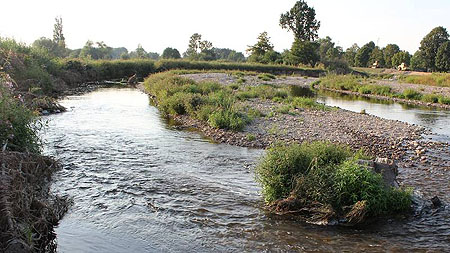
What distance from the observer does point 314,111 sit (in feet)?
77.7

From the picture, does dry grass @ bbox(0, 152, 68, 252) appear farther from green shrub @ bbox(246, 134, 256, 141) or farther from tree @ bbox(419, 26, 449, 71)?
tree @ bbox(419, 26, 449, 71)

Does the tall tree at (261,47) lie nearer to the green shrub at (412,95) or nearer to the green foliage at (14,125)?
the green shrub at (412,95)

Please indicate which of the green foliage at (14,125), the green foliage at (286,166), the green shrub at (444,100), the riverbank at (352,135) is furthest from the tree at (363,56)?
the green foliage at (14,125)

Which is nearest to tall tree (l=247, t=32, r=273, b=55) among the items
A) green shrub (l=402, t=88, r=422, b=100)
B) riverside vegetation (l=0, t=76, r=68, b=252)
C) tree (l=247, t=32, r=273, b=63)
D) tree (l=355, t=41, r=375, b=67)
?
tree (l=247, t=32, r=273, b=63)

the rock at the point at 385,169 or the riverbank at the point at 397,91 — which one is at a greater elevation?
Result: the riverbank at the point at 397,91

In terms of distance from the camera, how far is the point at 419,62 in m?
93.8

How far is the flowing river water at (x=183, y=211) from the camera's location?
7867 mm

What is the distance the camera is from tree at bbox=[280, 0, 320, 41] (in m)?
103

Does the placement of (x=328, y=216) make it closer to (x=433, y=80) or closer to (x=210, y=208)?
(x=210, y=208)

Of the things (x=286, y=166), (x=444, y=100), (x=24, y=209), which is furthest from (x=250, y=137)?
(x=444, y=100)

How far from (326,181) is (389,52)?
110 metres

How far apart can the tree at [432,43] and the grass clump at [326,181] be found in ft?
307

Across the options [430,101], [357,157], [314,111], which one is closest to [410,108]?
[430,101]

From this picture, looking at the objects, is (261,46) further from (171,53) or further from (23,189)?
(23,189)
